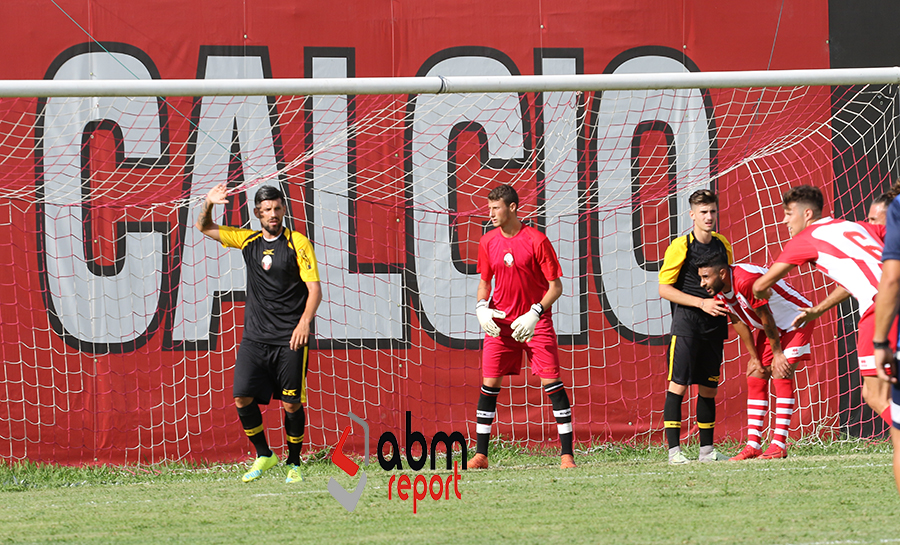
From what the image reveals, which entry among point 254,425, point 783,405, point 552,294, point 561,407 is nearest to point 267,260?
point 254,425

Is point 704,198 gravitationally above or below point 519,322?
above

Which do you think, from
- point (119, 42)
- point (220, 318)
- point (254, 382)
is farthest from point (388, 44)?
point (254, 382)

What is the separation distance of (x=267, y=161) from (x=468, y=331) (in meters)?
2.08

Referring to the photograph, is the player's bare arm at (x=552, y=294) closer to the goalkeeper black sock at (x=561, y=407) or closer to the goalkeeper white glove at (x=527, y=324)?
the goalkeeper white glove at (x=527, y=324)

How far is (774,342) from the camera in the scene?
5.66 metres

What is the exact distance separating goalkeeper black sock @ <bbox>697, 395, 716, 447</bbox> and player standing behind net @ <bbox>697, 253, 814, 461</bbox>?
8.9 inches

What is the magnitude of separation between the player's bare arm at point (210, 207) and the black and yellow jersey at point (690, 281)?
9.36 ft

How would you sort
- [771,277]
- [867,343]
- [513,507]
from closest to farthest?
[867,343]
[771,277]
[513,507]

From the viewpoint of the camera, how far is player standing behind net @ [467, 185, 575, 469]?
5.78 meters

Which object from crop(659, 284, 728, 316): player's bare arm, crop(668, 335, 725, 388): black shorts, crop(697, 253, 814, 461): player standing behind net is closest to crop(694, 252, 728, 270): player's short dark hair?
crop(697, 253, 814, 461): player standing behind net

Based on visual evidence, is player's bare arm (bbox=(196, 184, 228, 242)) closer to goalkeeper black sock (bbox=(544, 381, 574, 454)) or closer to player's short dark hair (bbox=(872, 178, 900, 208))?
goalkeeper black sock (bbox=(544, 381, 574, 454))

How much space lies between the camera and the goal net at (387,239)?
22.2ft

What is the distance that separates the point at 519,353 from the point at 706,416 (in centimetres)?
130

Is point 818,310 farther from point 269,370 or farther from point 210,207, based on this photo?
point 210,207
